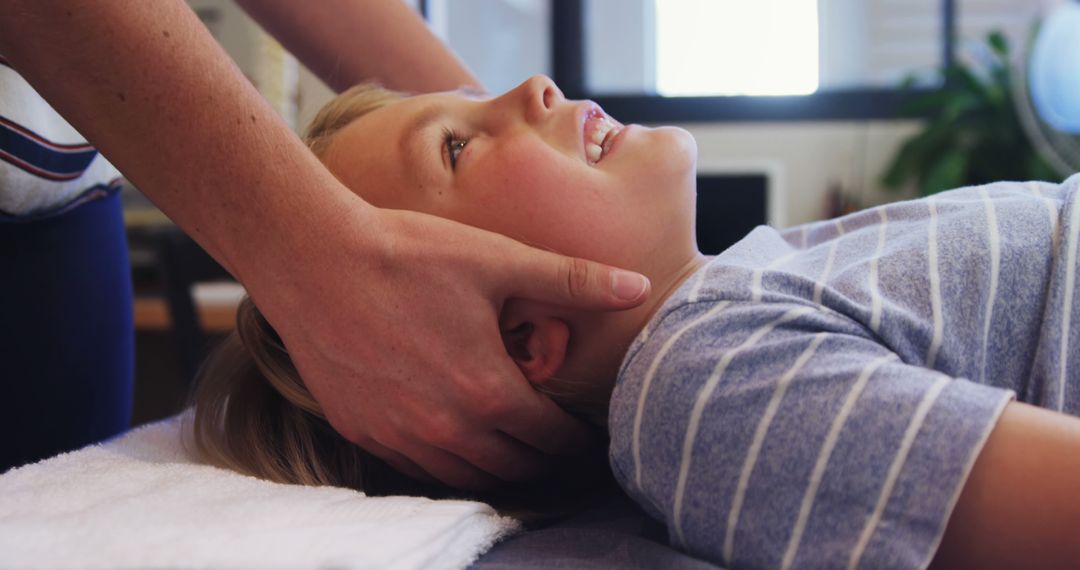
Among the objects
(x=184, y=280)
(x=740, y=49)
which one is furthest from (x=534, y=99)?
(x=740, y=49)

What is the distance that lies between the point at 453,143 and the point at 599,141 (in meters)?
0.16

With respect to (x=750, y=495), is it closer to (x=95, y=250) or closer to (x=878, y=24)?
(x=95, y=250)

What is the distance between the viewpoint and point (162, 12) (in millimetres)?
756

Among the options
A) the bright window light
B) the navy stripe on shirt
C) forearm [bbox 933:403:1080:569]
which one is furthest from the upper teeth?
the bright window light

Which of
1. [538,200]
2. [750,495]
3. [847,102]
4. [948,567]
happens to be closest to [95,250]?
[538,200]

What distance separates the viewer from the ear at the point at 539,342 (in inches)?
35.8

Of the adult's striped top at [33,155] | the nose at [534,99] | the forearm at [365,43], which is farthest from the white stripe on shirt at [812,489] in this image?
the forearm at [365,43]

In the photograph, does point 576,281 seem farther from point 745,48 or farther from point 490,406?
point 745,48

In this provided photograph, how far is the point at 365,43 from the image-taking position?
4.63ft

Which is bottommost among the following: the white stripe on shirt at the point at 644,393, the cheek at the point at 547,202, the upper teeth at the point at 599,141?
the white stripe on shirt at the point at 644,393

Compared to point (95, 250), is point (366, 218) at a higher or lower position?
higher

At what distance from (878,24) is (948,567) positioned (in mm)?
3540

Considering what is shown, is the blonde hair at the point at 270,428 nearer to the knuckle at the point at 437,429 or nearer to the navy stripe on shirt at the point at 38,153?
the knuckle at the point at 437,429

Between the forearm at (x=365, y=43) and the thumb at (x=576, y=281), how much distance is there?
691 mm
